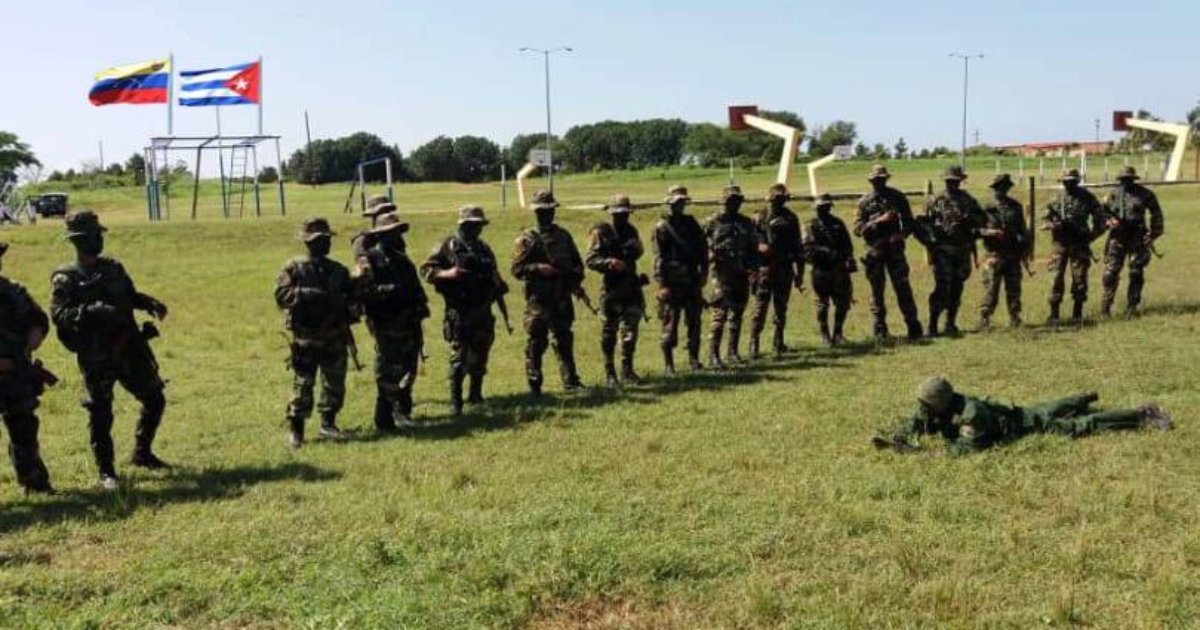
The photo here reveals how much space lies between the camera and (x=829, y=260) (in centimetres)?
1216

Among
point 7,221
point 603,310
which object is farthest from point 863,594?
point 7,221

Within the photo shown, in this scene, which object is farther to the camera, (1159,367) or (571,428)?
(1159,367)

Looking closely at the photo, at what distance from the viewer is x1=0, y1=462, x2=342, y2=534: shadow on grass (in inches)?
246

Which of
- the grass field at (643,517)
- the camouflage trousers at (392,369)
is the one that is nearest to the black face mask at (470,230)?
the camouflage trousers at (392,369)

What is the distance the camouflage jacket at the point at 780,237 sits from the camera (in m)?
12.0

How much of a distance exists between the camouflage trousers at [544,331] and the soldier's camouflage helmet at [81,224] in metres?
4.00

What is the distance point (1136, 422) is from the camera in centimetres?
728

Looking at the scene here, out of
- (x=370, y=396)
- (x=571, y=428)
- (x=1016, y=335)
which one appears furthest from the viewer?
(x=1016, y=335)

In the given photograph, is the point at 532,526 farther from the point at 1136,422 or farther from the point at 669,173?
the point at 669,173

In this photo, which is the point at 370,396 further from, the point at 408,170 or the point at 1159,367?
the point at 408,170

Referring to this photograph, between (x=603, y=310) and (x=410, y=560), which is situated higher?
(x=603, y=310)

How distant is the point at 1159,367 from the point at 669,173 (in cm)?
5511

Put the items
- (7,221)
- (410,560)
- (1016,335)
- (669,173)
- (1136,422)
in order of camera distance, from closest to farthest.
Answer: (410,560) < (1136,422) < (1016,335) < (7,221) < (669,173)

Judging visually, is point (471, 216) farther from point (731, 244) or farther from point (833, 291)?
point (833, 291)
